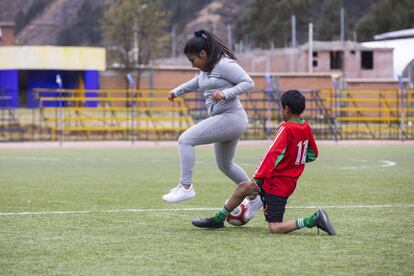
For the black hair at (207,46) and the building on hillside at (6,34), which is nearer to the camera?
the black hair at (207,46)

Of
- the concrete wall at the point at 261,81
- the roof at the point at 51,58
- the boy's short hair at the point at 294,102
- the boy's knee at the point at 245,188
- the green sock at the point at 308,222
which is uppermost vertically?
the roof at the point at 51,58

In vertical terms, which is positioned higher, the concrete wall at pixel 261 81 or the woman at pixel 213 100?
the concrete wall at pixel 261 81

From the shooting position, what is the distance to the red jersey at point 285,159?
858cm

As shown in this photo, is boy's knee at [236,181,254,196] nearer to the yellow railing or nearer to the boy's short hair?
the boy's short hair

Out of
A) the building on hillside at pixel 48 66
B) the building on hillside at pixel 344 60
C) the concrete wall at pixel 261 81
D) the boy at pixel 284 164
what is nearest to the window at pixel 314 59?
the building on hillside at pixel 344 60

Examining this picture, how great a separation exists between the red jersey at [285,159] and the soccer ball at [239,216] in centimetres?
49

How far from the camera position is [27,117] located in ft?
139

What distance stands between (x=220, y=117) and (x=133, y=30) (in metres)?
61.3

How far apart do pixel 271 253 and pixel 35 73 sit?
50.0 metres

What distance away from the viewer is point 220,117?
9.21 metres

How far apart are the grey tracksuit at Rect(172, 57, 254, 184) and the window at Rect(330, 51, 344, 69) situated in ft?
208

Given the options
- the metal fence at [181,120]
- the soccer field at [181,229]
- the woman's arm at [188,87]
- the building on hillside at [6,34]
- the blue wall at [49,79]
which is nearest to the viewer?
the soccer field at [181,229]

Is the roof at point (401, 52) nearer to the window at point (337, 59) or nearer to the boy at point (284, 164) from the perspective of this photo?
the window at point (337, 59)

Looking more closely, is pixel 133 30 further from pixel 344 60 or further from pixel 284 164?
pixel 284 164
